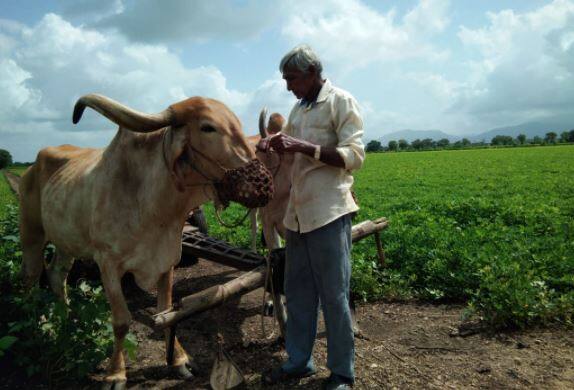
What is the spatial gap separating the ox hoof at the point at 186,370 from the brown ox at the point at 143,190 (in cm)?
1

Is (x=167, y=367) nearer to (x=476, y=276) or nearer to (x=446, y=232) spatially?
(x=476, y=276)

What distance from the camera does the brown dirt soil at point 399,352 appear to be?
12.0 ft

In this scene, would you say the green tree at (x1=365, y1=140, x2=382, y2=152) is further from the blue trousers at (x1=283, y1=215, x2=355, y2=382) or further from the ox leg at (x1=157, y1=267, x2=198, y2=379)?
the blue trousers at (x1=283, y1=215, x2=355, y2=382)

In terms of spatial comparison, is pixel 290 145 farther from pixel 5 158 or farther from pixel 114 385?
pixel 5 158

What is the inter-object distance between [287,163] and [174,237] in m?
2.06

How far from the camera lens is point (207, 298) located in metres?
3.61

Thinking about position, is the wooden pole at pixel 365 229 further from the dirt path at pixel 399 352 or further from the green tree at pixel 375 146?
the green tree at pixel 375 146

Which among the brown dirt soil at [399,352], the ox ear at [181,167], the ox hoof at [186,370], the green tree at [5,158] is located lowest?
the brown dirt soil at [399,352]

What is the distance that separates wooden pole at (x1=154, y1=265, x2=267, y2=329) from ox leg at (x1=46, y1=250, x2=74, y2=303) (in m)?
2.29

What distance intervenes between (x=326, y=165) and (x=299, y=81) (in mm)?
644

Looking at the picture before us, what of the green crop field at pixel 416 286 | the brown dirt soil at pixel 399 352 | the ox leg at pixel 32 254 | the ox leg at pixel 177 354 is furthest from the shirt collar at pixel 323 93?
the ox leg at pixel 32 254

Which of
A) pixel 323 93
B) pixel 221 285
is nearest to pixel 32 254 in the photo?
pixel 221 285

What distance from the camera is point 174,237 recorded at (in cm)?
391

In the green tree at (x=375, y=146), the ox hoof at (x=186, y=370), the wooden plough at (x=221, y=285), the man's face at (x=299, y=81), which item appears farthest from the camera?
the green tree at (x=375, y=146)
